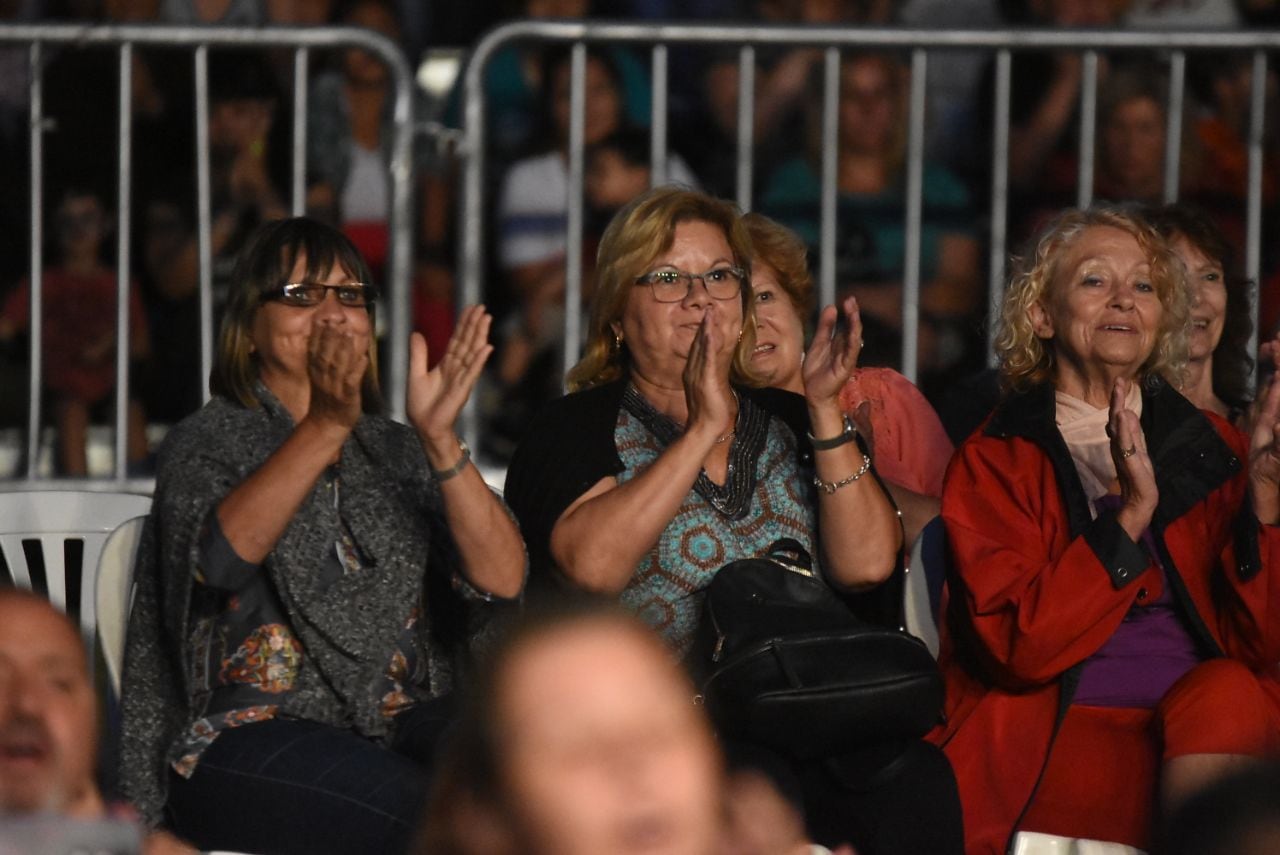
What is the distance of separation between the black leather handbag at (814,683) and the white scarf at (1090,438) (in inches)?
23.9

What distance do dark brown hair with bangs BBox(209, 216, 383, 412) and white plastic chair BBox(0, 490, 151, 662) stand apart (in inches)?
17.3

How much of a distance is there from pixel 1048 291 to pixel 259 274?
5.27 ft

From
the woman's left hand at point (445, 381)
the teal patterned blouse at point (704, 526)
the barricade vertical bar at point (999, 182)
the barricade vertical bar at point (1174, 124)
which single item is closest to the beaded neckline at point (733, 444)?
the teal patterned blouse at point (704, 526)

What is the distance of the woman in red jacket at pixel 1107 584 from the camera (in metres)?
3.82

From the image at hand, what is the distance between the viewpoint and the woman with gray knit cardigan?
3707 mm

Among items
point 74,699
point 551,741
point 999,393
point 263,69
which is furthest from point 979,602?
point 263,69

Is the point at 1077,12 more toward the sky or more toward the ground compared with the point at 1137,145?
more toward the sky

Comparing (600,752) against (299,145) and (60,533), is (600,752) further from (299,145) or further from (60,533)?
(299,145)

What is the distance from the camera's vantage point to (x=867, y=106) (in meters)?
5.78

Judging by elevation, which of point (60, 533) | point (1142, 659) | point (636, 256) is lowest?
point (1142, 659)

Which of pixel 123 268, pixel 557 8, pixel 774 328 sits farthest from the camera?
pixel 557 8

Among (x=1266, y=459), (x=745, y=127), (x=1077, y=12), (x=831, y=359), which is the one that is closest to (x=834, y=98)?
(x=745, y=127)

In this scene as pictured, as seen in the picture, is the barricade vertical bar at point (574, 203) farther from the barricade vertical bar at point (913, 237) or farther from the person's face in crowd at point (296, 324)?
the person's face in crowd at point (296, 324)

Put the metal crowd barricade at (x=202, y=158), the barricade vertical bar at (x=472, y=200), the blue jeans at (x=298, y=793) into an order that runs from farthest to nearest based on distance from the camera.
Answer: the barricade vertical bar at (x=472, y=200)
the metal crowd barricade at (x=202, y=158)
the blue jeans at (x=298, y=793)
